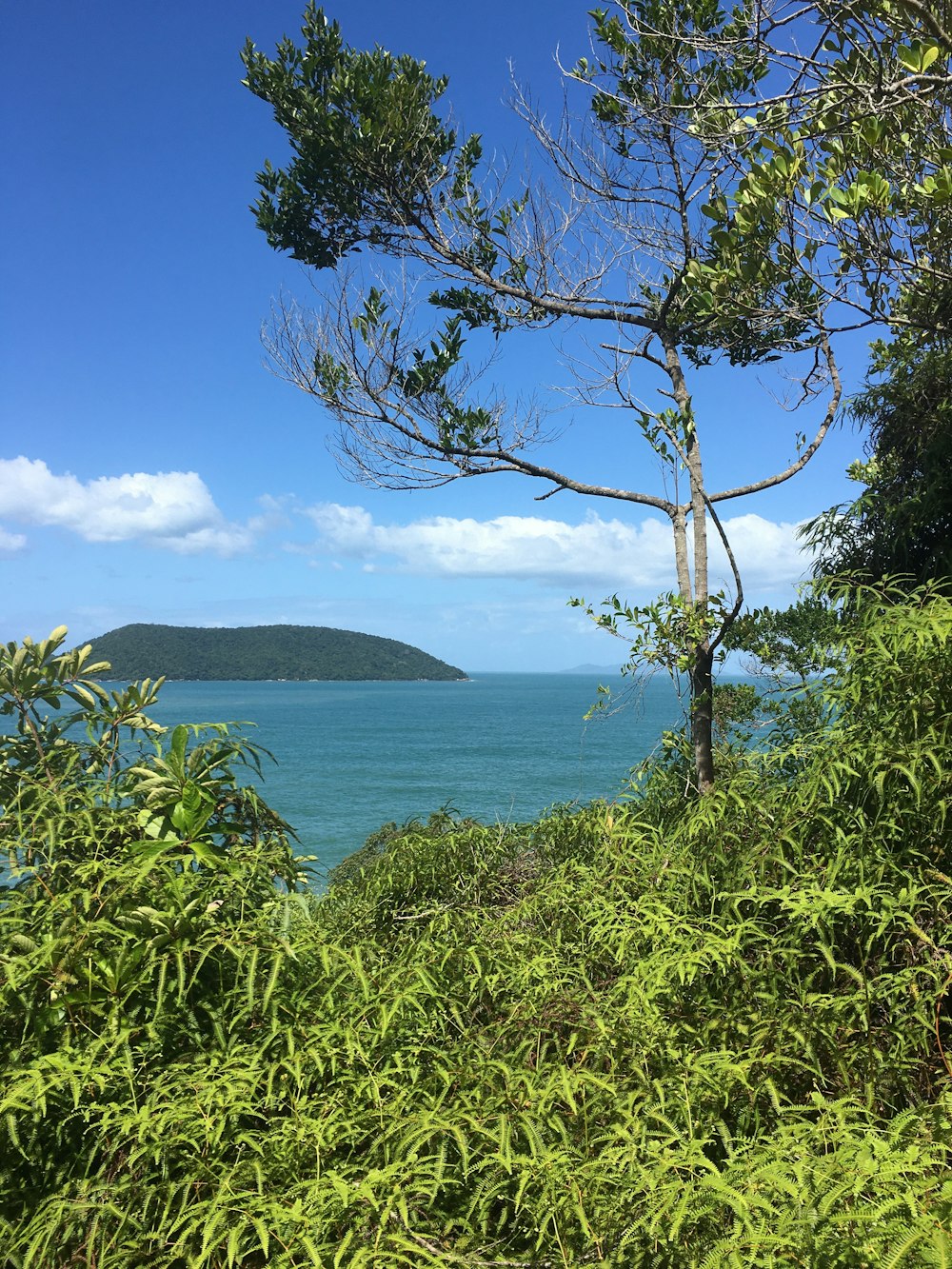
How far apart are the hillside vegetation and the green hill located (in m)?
80.5

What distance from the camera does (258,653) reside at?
363 ft

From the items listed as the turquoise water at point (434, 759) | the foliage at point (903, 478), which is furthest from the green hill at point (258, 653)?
the foliage at point (903, 478)

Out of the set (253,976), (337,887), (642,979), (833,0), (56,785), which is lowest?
(337,887)

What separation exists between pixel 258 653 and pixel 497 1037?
4426 inches

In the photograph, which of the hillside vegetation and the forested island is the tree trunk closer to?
the forested island

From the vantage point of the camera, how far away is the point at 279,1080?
5.33 ft

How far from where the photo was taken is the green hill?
88500 millimetres

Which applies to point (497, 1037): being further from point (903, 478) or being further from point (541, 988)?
point (903, 478)

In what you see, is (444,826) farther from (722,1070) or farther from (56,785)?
(722,1070)

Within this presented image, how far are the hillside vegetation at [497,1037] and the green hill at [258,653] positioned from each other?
80547mm

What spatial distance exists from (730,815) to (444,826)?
1.92m

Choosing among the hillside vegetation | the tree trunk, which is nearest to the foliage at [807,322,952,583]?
the tree trunk

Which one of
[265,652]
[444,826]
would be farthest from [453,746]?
[265,652]

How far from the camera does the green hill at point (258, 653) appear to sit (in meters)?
88.5
